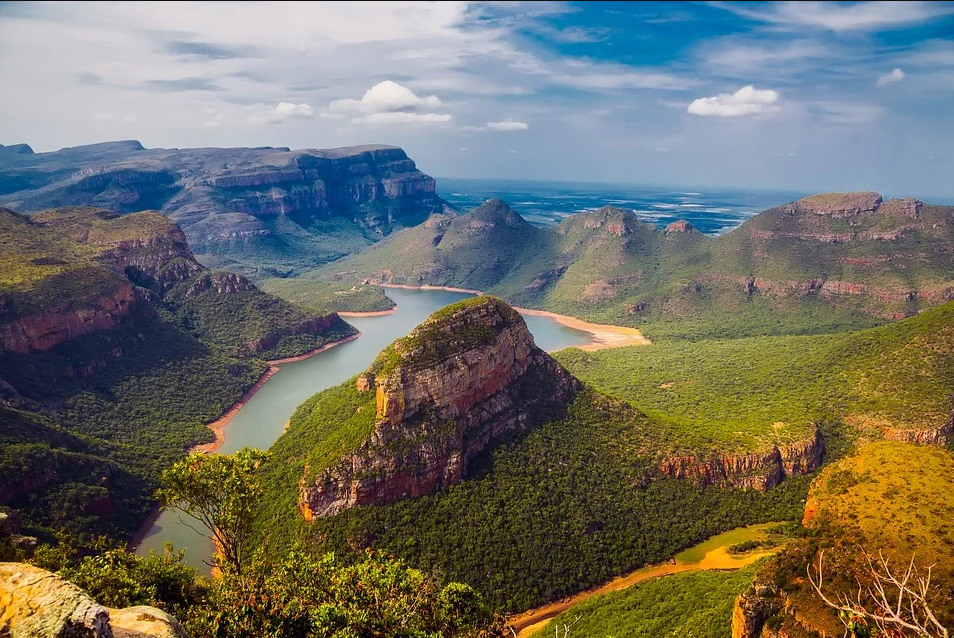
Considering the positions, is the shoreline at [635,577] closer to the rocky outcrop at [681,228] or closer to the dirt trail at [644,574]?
the dirt trail at [644,574]

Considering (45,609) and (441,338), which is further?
(441,338)

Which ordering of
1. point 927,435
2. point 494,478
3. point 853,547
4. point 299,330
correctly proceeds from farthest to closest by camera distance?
point 299,330 < point 927,435 < point 494,478 < point 853,547

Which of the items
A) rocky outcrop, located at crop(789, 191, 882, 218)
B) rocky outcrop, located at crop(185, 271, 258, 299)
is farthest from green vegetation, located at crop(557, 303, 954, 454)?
rocky outcrop, located at crop(185, 271, 258, 299)

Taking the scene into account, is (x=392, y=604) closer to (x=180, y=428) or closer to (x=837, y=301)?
(x=180, y=428)

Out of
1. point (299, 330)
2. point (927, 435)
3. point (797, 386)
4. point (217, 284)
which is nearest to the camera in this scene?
point (927, 435)

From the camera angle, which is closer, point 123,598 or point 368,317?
point 123,598

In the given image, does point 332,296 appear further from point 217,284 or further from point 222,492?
point 222,492

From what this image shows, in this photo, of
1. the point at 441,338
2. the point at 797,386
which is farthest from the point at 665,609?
the point at 797,386

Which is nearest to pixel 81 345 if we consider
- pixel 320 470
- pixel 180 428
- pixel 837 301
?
pixel 180 428

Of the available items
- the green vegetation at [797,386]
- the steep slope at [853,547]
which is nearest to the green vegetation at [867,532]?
the steep slope at [853,547]
